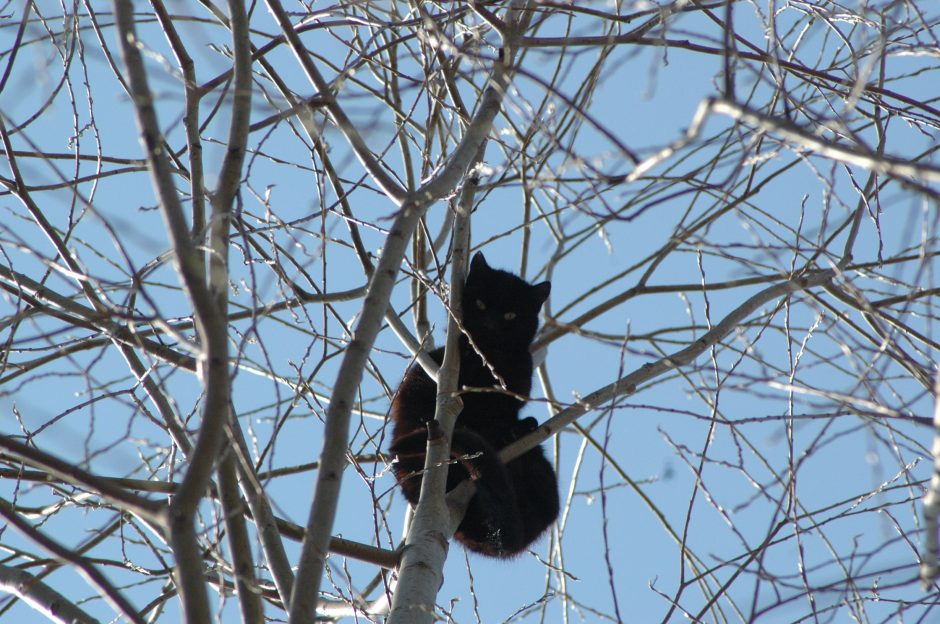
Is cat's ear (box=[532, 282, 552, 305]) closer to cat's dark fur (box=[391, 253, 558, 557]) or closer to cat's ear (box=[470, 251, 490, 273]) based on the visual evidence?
cat's dark fur (box=[391, 253, 558, 557])

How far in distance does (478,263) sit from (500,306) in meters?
0.39

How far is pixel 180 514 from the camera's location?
148 cm

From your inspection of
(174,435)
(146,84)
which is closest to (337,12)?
(146,84)

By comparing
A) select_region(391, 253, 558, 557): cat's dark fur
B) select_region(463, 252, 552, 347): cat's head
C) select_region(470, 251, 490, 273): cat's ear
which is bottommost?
select_region(391, 253, 558, 557): cat's dark fur

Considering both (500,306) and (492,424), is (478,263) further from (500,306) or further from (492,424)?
(492,424)

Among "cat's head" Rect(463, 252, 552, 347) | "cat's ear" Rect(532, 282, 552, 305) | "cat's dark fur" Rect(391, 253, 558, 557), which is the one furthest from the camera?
"cat's ear" Rect(532, 282, 552, 305)

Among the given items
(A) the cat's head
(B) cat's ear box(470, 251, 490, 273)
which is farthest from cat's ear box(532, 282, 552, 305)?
(B) cat's ear box(470, 251, 490, 273)

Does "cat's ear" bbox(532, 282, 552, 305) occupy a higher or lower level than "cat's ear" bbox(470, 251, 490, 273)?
lower

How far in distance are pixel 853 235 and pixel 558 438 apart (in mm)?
1796

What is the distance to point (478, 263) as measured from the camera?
4.83 meters

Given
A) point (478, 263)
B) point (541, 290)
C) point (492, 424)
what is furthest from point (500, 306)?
point (492, 424)

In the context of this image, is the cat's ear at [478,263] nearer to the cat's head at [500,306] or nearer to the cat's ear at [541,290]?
the cat's head at [500,306]

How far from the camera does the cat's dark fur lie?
3164 mm

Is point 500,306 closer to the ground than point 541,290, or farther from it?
closer to the ground
